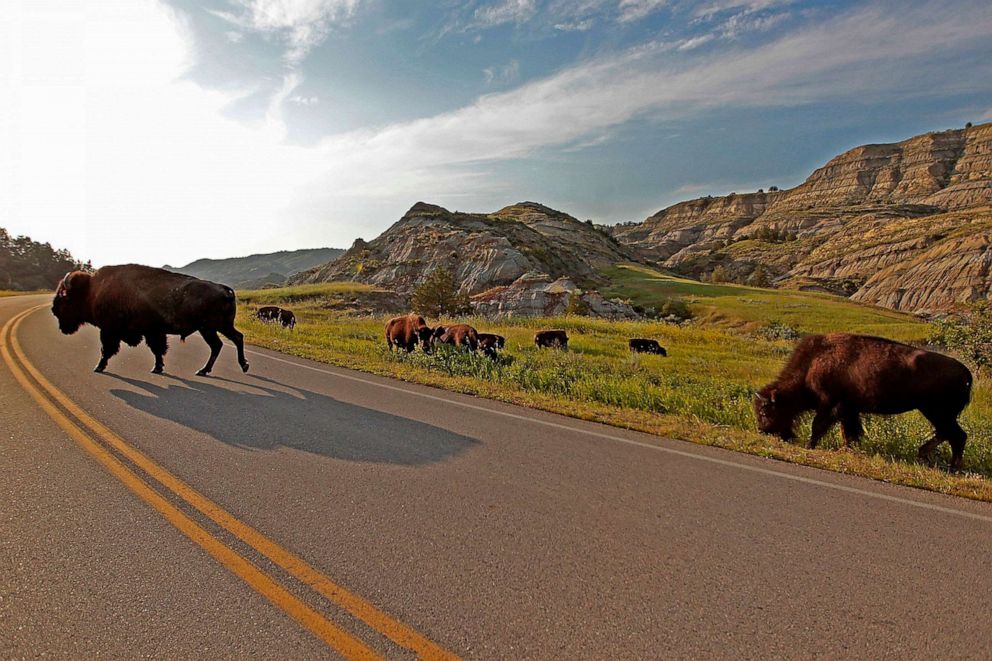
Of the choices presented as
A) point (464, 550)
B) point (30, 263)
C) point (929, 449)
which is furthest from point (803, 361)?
point (30, 263)

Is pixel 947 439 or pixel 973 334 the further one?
pixel 973 334

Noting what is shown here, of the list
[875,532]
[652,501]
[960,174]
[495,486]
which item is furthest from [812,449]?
[960,174]

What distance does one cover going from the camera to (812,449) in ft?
21.4

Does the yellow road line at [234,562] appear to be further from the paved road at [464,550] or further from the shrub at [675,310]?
the shrub at [675,310]

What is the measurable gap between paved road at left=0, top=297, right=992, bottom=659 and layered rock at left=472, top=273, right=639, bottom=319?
132 feet

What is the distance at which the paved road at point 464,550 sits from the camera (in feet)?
9.15

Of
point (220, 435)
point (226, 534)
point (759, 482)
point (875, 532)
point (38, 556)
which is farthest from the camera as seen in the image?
point (220, 435)

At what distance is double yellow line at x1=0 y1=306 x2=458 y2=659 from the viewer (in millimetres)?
2752

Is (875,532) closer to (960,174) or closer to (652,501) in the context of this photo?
(652,501)

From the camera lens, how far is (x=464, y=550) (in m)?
3.68

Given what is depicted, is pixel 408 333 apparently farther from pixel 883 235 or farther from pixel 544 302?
pixel 883 235

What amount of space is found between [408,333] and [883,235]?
109 m

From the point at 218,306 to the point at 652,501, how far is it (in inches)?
384

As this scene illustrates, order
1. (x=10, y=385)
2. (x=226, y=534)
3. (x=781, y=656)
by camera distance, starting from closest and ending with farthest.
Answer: (x=781, y=656)
(x=226, y=534)
(x=10, y=385)
